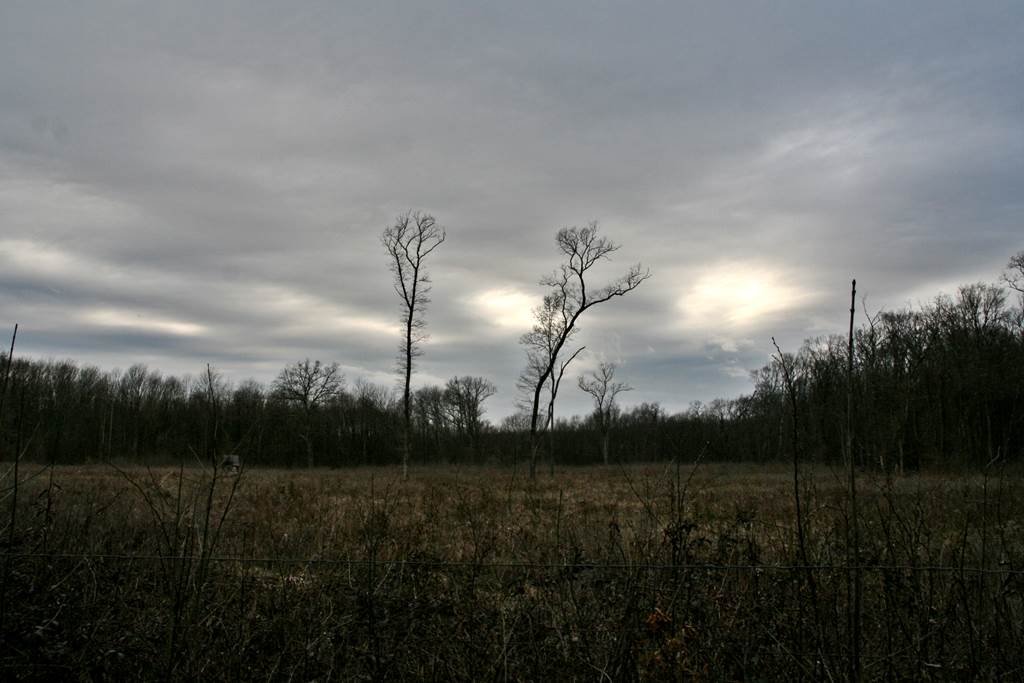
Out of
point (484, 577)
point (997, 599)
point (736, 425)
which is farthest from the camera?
point (736, 425)

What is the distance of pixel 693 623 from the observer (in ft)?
13.7

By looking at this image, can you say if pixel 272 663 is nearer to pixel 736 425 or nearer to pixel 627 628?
pixel 627 628

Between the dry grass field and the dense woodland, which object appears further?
the dense woodland

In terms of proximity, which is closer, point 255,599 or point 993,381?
point 255,599

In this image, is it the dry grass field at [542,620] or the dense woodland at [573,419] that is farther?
the dense woodland at [573,419]

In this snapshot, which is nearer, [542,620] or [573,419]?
[542,620]

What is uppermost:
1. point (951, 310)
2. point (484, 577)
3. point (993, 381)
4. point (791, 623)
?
point (951, 310)

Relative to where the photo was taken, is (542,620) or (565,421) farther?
(565,421)

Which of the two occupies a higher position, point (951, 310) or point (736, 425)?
point (951, 310)

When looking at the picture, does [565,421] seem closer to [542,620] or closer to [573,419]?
[573,419]

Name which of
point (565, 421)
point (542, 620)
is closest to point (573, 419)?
point (565, 421)

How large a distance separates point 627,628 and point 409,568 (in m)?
2.87

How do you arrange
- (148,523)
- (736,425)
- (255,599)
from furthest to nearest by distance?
(736,425)
(148,523)
(255,599)

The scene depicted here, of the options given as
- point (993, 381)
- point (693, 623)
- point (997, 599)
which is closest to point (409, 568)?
point (693, 623)
